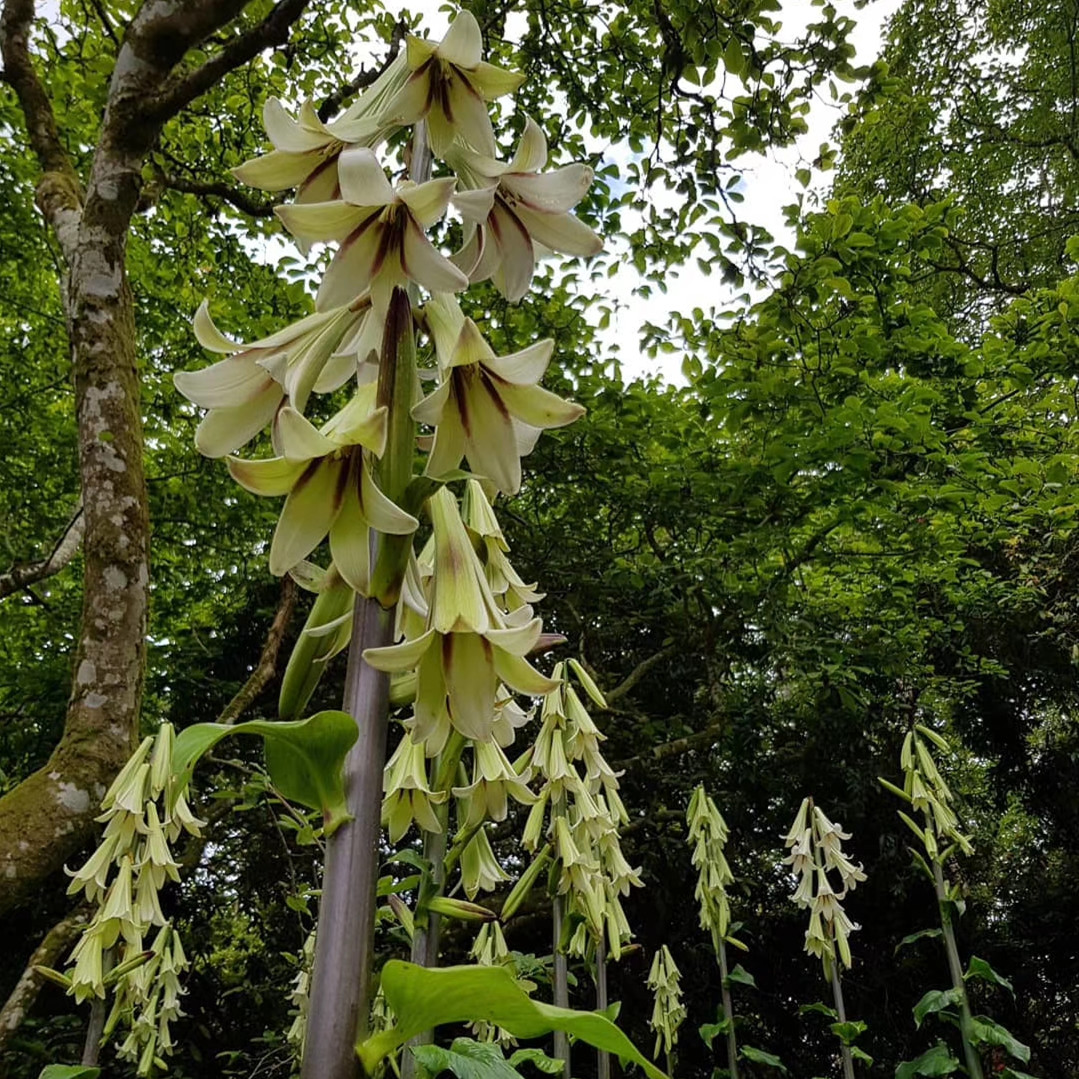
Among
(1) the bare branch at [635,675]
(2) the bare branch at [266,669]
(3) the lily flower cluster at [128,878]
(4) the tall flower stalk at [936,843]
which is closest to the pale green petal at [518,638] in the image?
(3) the lily flower cluster at [128,878]

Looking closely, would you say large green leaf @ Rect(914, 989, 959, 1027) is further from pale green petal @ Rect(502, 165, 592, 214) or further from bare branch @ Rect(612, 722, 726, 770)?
pale green petal @ Rect(502, 165, 592, 214)

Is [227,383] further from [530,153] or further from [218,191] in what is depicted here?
[218,191]

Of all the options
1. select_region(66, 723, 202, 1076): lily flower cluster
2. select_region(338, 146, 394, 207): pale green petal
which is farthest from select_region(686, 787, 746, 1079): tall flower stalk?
select_region(338, 146, 394, 207): pale green petal

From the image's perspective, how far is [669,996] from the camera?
354 centimetres

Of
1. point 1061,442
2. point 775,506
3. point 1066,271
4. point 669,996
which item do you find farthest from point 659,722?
point 1066,271

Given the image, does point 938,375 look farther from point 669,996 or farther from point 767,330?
point 669,996

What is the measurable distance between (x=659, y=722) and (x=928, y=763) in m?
2.68

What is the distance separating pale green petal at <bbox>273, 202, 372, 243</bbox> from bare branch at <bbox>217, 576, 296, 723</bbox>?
388 cm

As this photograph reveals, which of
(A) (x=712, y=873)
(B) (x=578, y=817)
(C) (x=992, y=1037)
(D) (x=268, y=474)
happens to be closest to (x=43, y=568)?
(B) (x=578, y=817)

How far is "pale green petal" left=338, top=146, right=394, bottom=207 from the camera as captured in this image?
0.59m

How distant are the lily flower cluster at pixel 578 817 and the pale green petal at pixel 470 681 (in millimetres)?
1255

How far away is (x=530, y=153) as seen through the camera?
710 millimetres

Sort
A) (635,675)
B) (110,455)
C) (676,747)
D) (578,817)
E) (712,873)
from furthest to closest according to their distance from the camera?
1. (635,675)
2. (676,747)
3. (712,873)
4. (110,455)
5. (578,817)

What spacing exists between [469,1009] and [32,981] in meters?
3.27
